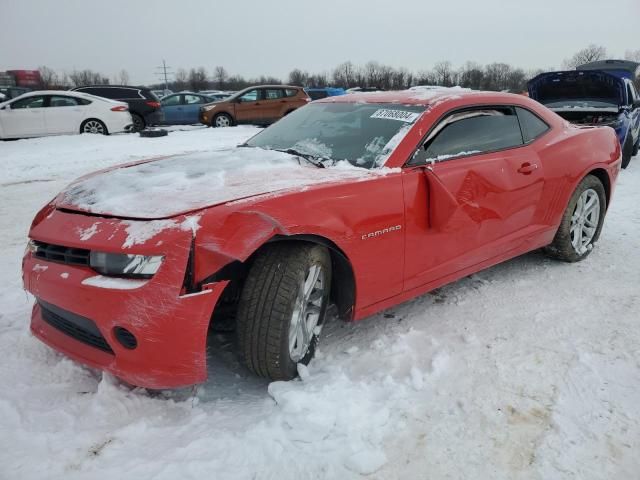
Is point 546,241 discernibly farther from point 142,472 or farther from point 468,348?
point 142,472

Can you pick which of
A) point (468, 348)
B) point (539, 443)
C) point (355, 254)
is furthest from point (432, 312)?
point (539, 443)

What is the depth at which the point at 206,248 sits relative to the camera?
188 centimetres

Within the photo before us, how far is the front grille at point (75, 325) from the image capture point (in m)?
2.02

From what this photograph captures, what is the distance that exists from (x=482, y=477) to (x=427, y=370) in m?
0.68

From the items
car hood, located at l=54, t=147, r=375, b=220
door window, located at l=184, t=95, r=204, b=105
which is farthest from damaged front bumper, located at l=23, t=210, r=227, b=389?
door window, located at l=184, t=95, r=204, b=105

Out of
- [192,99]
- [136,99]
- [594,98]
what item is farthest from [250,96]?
[594,98]

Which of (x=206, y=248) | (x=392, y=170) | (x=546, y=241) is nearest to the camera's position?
(x=206, y=248)

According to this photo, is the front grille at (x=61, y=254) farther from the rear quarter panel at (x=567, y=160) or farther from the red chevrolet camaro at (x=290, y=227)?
the rear quarter panel at (x=567, y=160)

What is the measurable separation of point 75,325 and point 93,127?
11058 millimetres

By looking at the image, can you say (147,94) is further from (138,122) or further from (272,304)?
(272,304)

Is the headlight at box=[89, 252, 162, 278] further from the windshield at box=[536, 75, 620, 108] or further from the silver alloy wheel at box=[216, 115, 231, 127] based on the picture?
the silver alloy wheel at box=[216, 115, 231, 127]

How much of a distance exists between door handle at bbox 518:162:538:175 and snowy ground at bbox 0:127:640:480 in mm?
875

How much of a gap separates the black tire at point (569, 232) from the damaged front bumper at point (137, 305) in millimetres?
2919

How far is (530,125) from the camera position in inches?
136
